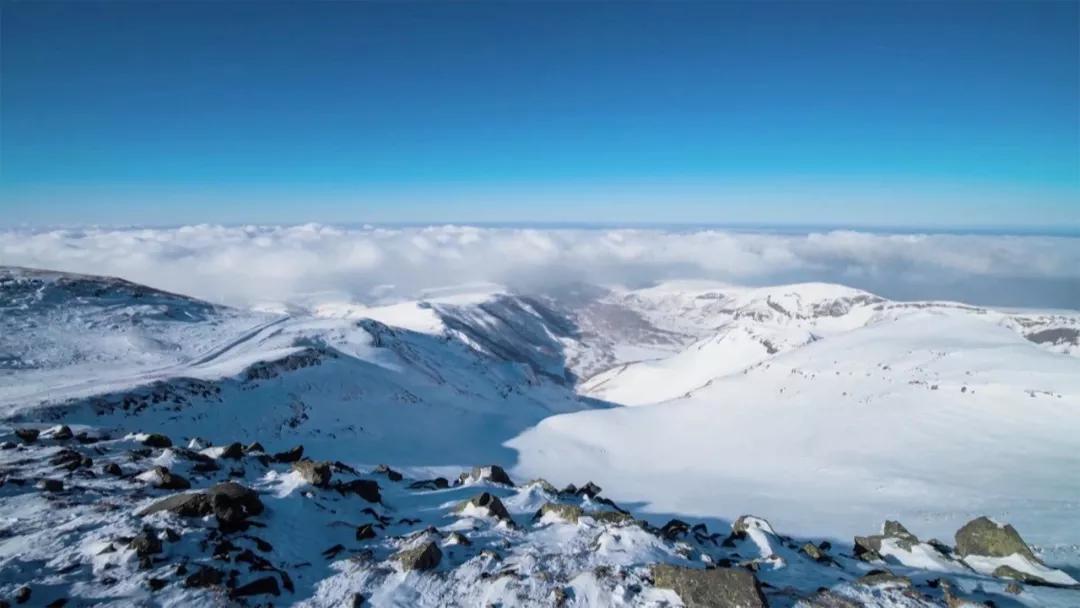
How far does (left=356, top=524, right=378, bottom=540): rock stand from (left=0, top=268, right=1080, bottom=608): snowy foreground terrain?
0.06 m

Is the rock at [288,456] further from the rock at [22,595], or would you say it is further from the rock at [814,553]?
the rock at [814,553]

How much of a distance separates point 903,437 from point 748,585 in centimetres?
3566

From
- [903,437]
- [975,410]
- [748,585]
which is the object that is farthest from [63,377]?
[975,410]

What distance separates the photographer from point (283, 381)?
46156mm

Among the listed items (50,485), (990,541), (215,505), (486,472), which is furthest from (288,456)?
(990,541)

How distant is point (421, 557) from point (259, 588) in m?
3.00

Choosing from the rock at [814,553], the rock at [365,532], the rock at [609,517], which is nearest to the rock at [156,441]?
the rock at [365,532]

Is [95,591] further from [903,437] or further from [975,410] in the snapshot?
[975,410]

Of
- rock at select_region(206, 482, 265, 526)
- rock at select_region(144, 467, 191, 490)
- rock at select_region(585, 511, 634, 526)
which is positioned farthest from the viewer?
rock at select_region(585, 511, 634, 526)

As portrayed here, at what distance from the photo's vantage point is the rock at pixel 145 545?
9039 millimetres

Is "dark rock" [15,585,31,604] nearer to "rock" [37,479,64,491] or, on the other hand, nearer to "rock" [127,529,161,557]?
"rock" [127,529,161,557]

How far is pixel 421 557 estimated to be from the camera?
33.0 feet

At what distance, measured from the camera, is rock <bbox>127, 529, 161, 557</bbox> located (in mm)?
9039

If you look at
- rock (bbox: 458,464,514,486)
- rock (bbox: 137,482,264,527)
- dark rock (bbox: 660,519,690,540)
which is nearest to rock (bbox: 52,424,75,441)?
rock (bbox: 137,482,264,527)
